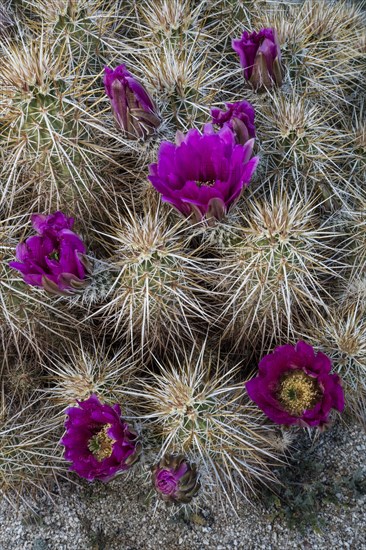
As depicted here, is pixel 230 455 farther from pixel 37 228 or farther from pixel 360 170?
pixel 360 170

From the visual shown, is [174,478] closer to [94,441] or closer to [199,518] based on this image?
[94,441]

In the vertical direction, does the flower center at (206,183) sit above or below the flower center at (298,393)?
above

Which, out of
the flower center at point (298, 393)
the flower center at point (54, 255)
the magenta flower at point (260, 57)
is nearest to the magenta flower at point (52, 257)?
the flower center at point (54, 255)

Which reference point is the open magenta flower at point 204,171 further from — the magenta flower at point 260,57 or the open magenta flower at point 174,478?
the open magenta flower at point 174,478

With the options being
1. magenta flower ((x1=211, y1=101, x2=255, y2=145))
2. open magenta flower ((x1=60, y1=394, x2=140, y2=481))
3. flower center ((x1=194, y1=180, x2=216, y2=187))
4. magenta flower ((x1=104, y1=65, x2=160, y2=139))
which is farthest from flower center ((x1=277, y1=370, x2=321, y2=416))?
magenta flower ((x1=104, y1=65, x2=160, y2=139))

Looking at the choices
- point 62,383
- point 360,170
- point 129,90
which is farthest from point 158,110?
point 62,383
